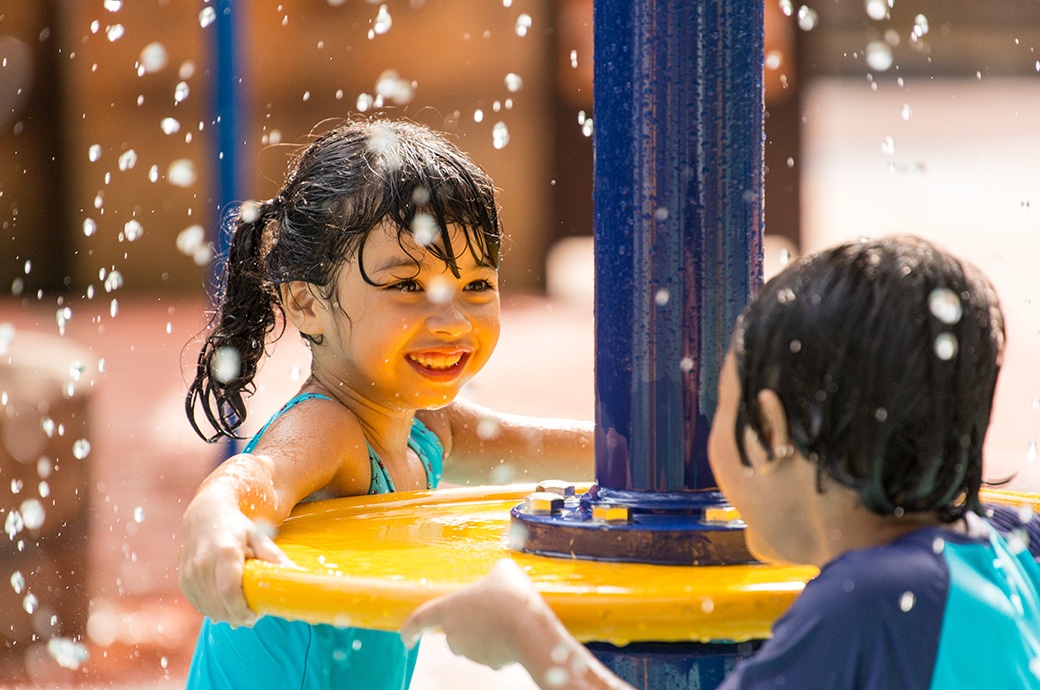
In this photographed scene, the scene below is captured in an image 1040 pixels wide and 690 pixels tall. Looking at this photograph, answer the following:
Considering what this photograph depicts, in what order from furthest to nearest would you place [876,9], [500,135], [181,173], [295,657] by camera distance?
[876,9]
[181,173]
[500,135]
[295,657]

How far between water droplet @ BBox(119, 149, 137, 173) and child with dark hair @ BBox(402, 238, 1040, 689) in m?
12.9

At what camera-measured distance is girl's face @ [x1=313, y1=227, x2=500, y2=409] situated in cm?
206

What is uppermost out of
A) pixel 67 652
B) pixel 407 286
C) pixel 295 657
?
pixel 407 286

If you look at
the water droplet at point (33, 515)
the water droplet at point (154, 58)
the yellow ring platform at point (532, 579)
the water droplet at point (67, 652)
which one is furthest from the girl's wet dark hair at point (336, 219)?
the water droplet at point (154, 58)

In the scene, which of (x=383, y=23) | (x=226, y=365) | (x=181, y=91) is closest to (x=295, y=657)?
(x=226, y=365)

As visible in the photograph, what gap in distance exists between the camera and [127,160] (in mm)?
13883

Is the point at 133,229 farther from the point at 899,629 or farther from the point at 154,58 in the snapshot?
the point at 899,629

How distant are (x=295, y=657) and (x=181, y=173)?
45.7 feet

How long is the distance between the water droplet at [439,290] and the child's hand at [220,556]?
1.90ft

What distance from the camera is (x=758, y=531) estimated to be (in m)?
1.33

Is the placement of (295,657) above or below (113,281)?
above

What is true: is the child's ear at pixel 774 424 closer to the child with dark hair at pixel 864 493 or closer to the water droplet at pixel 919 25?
the child with dark hair at pixel 864 493

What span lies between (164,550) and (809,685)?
4.46 m

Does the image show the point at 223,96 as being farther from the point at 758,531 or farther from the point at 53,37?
the point at 53,37
